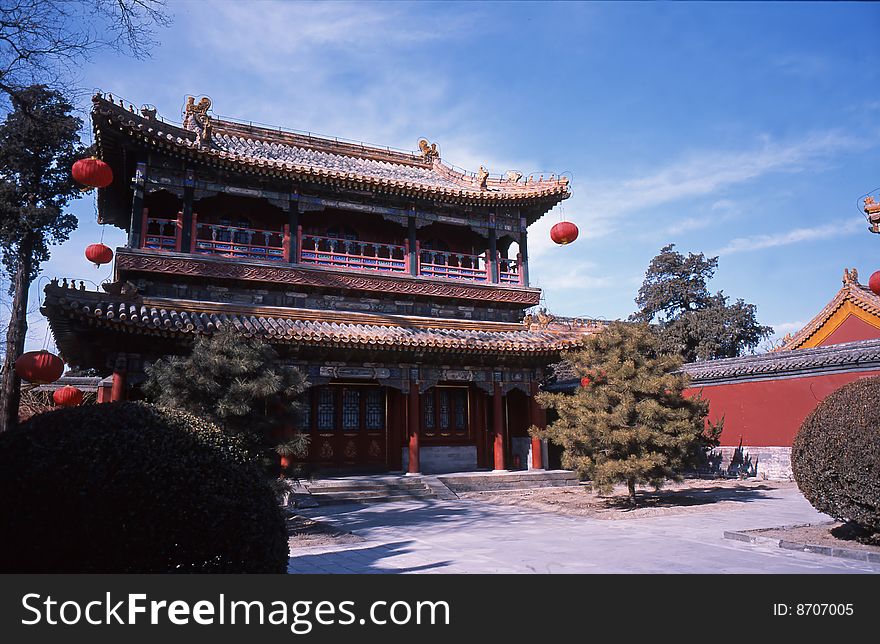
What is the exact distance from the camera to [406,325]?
14.8m

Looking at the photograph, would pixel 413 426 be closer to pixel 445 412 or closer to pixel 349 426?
pixel 349 426

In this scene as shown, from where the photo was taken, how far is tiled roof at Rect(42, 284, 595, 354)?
1091 centimetres

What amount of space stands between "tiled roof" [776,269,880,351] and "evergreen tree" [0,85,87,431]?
944 inches

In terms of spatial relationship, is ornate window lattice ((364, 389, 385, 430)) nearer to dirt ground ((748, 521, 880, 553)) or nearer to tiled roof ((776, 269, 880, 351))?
dirt ground ((748, 521, 880, 553))

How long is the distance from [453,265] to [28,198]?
42.0 feet

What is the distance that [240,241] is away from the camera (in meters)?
15.0

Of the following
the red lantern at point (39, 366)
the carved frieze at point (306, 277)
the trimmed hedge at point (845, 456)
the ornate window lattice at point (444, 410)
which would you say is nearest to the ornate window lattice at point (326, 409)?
the carved frieze at point (306, 277)

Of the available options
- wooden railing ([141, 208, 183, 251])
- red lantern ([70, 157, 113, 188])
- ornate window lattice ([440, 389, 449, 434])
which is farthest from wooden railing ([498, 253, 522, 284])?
red lantern ([70, 157, 113, 188])

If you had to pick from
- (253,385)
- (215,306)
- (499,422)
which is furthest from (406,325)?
(253,385)

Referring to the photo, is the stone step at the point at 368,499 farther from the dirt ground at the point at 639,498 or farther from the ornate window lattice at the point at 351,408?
the ornate window lattice at the point at 351,408

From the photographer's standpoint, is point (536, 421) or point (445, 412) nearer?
point (536, 421)

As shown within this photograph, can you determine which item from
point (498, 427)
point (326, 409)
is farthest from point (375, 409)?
point (498, 427)
